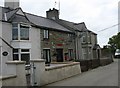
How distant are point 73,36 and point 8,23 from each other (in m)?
14.4

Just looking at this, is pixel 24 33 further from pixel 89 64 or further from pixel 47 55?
pixel 89 64

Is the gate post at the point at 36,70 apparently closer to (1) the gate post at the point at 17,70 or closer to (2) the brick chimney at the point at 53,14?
(1) the gate post at the point at 17,70

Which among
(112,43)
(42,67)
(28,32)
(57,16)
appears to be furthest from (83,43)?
(112,43)

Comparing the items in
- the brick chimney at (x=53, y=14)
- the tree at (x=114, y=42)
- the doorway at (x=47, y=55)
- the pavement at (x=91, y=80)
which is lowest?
the pavement at (x=91, y=80)

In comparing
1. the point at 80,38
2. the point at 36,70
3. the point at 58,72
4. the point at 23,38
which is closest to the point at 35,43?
the point at 23,38

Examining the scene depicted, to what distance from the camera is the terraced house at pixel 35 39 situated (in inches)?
942

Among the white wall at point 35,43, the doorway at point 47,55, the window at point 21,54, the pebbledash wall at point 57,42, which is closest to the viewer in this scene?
the window at point 21,54

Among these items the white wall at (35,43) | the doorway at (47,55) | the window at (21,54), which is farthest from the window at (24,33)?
the doorway at (47,55)

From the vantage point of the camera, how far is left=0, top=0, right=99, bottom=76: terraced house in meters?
23.9

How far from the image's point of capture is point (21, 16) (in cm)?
2592

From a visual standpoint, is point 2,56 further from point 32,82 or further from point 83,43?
point 83,43

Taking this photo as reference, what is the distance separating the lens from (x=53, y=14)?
127 feet

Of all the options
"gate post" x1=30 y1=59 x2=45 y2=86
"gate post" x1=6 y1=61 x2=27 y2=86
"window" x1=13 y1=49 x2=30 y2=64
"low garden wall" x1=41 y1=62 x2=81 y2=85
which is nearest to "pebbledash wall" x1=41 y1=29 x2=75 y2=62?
"window" x1=13 y1=49 x2=30 y2=64

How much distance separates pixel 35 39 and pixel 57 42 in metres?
4.90
